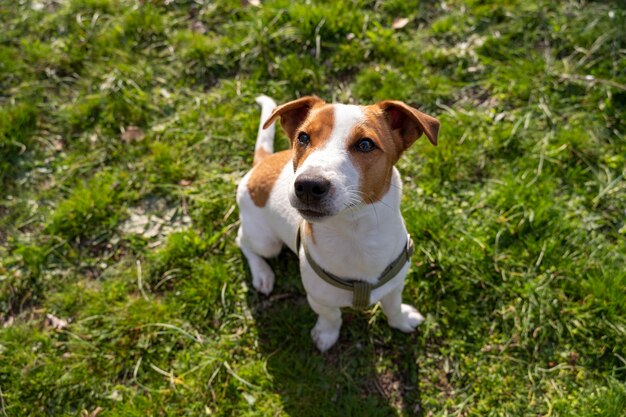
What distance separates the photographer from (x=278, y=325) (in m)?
3.98

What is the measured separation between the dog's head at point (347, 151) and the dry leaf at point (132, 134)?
9.01 feet

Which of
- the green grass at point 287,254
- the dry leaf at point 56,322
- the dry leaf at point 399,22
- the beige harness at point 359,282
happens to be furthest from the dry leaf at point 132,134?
the dry leaf at point 399,22

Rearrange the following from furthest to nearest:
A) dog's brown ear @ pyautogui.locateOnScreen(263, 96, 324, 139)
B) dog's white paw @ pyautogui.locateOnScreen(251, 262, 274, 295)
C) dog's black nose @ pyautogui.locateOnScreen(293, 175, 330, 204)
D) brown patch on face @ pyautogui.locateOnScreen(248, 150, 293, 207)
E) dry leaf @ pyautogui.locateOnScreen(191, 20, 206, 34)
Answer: dry leaf @ pyautogui.locateOnScreen(191, 20, 206, 34)
dog's white paw @ pyautogui.locateOnScreen(251, 262, 274, 295)
brown patch on face @ pyautogui.locateOnScreen(248, 150, 293, 207)
dog's brown ear @ pyautogui.locateOnScreen(263, 96, 324, 139)
dog's black nose @ pyautogui.locateOnScreen(293, 175, 330, 204)

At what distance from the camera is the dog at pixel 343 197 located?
96.1 inches

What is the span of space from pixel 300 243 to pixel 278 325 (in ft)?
3.34

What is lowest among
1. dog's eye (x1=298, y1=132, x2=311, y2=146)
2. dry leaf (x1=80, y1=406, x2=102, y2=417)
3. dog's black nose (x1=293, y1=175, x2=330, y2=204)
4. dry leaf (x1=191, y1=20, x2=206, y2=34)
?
dry leaf (x1=80, y1=406, x2=102, y2=417)

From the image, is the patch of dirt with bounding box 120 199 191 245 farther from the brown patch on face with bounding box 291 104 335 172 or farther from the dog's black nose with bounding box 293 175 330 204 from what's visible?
the dog's black nose with bounding box 293 175 330 204

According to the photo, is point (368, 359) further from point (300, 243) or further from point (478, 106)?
point (478, 106)

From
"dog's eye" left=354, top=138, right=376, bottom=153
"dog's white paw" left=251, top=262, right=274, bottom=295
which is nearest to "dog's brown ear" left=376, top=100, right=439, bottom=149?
"dog's eye" left=354, top=138, right=376, bottom=153

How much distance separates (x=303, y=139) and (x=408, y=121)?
612mm

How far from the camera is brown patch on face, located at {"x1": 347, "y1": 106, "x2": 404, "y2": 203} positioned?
255 cm

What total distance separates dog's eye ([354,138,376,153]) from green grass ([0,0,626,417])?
1746 mm

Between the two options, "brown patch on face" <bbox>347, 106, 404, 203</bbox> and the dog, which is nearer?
the dog

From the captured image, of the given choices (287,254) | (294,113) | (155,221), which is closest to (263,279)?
(287,254)
